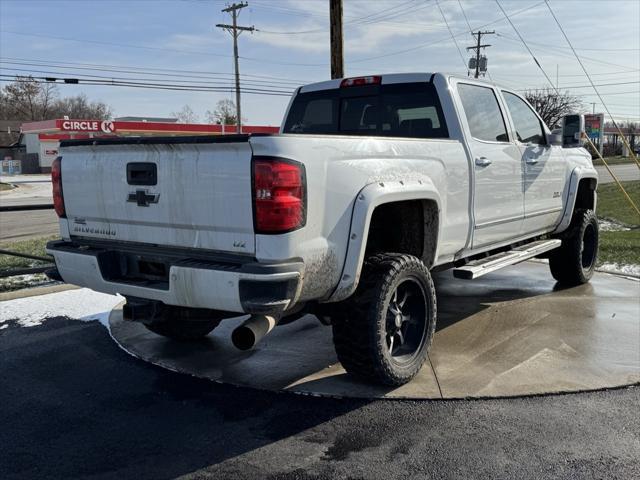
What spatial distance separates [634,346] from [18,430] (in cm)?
462

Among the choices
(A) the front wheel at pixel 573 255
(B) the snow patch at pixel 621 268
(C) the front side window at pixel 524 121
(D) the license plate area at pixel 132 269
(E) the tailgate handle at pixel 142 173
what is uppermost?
(C) the front side window at pixel 524 121

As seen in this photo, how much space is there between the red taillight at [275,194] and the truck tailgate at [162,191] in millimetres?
58

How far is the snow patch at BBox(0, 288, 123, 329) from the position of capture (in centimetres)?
604

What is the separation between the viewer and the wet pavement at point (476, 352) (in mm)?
4246

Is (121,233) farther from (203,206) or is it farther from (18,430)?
(18,430)

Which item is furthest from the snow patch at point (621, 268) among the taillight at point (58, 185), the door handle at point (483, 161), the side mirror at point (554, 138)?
the taillight at point (58, 185)

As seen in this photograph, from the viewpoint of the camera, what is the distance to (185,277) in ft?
11.4

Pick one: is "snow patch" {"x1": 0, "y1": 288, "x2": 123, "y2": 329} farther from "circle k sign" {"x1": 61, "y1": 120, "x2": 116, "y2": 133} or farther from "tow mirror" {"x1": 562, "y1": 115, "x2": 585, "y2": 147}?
"circle k sign" {"x1": 61, "y1": 120, "x2": 116, "y2": 133}

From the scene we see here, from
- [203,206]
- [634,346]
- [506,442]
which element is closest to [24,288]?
[203,206]

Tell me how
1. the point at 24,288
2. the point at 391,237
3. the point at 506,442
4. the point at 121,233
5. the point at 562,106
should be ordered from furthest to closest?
Result: the point at 562,106, the point at 24,288, the point at 391,237, the point at 121,233, the point at 506,442

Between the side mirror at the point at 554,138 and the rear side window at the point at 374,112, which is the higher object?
the rear side window at the point at 374,112

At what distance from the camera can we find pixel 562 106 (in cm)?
6025

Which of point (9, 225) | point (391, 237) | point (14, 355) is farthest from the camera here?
point (9, 225)

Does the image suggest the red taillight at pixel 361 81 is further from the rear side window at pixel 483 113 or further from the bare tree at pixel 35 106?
the bare tree at pixel 35 106
